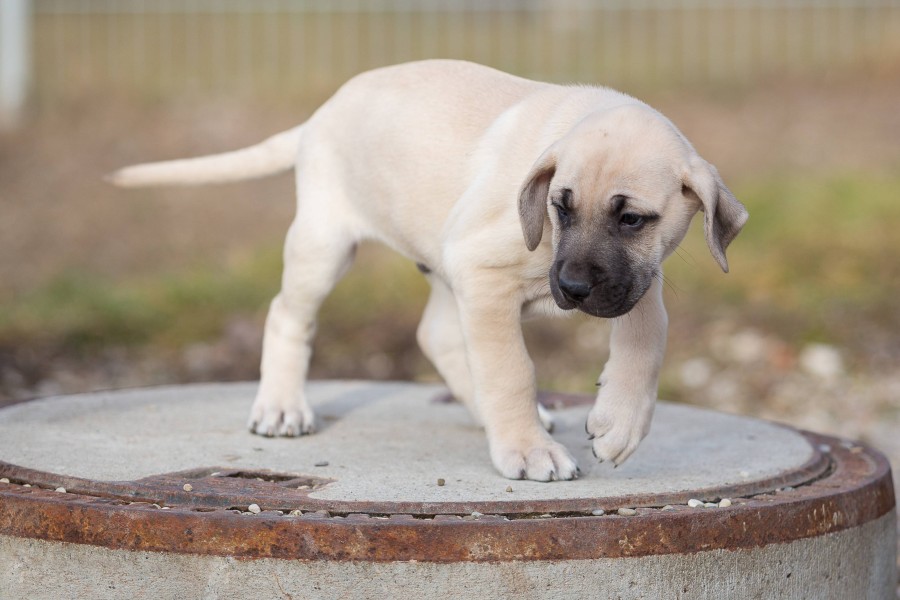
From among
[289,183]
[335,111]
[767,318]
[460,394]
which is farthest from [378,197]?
[289,183]

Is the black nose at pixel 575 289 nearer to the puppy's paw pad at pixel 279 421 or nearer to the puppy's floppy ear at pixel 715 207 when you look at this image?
the puppy's floppy ear at pixel 715 207

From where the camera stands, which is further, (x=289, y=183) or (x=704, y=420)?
(x=289, y=183)

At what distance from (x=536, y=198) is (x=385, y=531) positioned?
95cm

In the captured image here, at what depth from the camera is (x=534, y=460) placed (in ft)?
10.8

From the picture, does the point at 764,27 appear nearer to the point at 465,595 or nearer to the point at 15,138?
the point at 15,138

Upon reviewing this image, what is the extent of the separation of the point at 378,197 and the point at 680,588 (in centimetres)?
162

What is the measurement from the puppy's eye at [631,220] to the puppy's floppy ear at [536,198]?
0.23m

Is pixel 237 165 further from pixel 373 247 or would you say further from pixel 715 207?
pixel 373 247

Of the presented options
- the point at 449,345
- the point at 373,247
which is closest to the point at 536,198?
the point at 449,345

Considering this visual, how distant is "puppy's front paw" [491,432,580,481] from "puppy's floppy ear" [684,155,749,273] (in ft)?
2.24

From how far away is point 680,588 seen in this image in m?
2.84

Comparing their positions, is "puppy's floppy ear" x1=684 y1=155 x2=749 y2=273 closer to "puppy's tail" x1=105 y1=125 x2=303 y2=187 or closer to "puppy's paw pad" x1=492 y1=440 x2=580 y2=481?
"puppy's paw pad" x1=492 y1=440 x2=580 y2=481

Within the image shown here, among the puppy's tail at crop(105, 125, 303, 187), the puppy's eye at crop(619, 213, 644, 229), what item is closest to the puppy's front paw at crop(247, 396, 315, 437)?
the puppy's tail at crop(105, 125, 303, 187)

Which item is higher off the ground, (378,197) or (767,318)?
(378,197)
